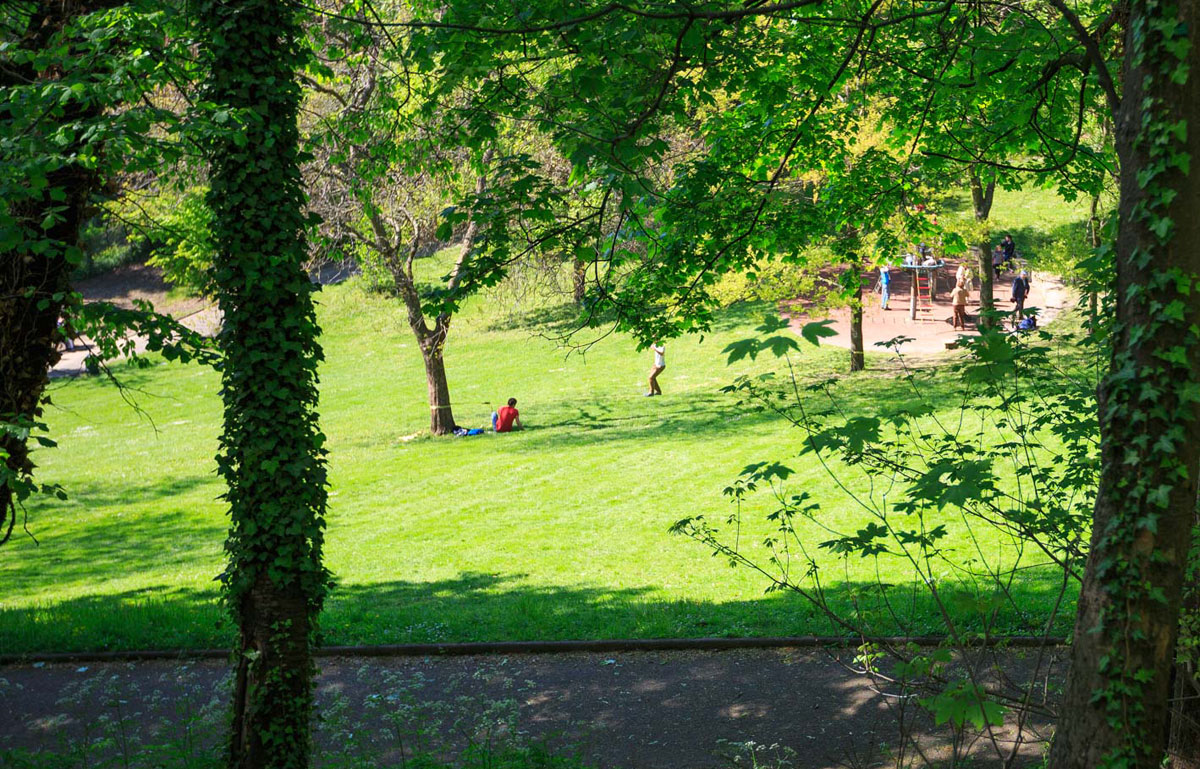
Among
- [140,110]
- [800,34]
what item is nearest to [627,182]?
[140,110]

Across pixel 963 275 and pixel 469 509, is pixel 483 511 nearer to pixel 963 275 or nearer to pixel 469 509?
pixel 469 509

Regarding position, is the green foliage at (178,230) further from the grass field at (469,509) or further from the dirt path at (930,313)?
the dirt path at (930,313)

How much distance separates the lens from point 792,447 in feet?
63.3

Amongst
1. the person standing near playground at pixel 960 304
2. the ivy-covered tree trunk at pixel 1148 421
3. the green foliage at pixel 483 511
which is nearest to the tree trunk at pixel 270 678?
the green foliage at pixel 483 511

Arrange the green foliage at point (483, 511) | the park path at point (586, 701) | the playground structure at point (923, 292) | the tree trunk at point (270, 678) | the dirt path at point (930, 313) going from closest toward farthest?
the tree trunk at point (270, 678) → the park path at point (586, 701) → the green foliage at point (483, 511) → the dirt path at point (930, 313) → the playground structure at point (923, 292)

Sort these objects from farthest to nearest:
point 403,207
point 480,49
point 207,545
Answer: point 403,207
point 207,545
point 480,49

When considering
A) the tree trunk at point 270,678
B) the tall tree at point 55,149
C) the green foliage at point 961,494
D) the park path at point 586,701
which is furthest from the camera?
the park path at point 586,701

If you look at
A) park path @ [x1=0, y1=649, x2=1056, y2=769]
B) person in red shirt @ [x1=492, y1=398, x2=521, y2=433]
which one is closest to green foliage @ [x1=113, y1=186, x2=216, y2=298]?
park path @ [x1=0, y1=649, x2=1056, y2=769]

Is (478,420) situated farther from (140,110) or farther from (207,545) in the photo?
(140,110)

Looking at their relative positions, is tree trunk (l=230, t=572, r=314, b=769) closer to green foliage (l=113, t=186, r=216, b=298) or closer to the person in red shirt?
green foliage (l=113, t=186, r=216, b=298)

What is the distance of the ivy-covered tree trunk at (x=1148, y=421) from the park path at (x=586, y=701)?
2.87 meters

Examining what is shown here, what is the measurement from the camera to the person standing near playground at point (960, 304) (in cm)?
2773

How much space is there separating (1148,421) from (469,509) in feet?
48.4

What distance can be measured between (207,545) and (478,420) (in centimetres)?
972
